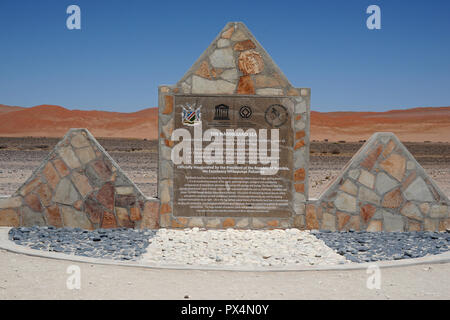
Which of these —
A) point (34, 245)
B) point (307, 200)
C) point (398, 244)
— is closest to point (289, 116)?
point (307, 200)

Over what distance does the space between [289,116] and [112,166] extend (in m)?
3.48

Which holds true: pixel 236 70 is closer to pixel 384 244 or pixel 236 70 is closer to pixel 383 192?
pixel 383 192

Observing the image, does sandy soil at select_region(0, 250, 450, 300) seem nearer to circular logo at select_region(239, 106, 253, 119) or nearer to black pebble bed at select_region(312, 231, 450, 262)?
black pebble bed at select_region(312, 231, 450, 262)

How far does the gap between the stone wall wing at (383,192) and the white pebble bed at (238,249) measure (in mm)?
950

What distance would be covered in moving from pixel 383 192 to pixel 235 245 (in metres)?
3.14

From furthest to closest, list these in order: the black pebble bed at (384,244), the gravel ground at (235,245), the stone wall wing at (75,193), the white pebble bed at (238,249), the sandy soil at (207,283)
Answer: the stone wall wing at (75,193)
the black pebble bed at (384,244)
the gravel ground at (235,245)
the white pebble bed at (238,249)
the sandy soil at (207,283)

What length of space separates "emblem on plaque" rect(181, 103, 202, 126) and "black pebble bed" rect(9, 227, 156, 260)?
7.10 feet

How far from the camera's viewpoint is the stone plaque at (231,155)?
9.00 metres

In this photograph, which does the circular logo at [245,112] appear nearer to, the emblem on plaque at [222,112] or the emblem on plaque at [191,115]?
the emblem on plaque at [222,112]

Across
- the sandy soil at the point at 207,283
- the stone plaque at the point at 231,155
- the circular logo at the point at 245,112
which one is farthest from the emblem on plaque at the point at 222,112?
the sandy soil at the point at 207,283

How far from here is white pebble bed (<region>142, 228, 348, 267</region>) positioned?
22.7 feet

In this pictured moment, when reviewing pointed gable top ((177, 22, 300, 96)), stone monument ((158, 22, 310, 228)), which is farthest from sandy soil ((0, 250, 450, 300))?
pointed gable top ((177, 22, 300, 96))

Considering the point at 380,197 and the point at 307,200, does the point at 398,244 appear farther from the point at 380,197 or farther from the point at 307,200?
the point at 307,200

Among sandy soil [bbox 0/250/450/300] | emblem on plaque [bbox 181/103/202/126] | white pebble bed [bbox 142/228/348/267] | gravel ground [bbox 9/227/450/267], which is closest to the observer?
sandy soil [bbox 0/250/450/300]
